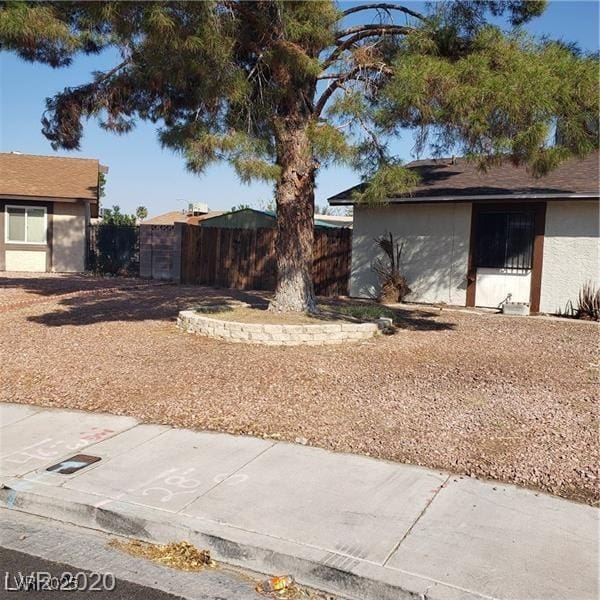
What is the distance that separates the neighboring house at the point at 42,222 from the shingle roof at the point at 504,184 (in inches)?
455

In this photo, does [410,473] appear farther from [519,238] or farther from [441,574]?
[519,238]

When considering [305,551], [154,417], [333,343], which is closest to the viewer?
[305,551]

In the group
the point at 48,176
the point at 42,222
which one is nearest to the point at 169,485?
the point at 42,222

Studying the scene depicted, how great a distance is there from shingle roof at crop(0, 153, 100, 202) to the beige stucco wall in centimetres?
63

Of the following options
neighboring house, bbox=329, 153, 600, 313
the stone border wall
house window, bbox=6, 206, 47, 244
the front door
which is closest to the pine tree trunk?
the stone border wall

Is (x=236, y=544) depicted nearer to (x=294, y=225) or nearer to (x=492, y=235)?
(x=294, y=225)

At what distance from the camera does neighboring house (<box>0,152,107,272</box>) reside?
23.5 m

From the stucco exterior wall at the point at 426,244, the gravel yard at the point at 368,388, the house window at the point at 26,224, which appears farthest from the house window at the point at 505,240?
the house window at the point at 26,224

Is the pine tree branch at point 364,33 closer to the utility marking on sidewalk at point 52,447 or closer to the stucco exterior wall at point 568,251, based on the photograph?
the stucco exterior wall at point 568,251

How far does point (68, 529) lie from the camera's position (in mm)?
4410

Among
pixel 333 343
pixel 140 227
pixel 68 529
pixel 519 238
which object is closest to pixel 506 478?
pixel 68 529

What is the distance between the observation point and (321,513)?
4383mm

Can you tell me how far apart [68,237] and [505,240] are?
16418 mm

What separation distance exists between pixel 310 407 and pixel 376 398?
761 millimetres
